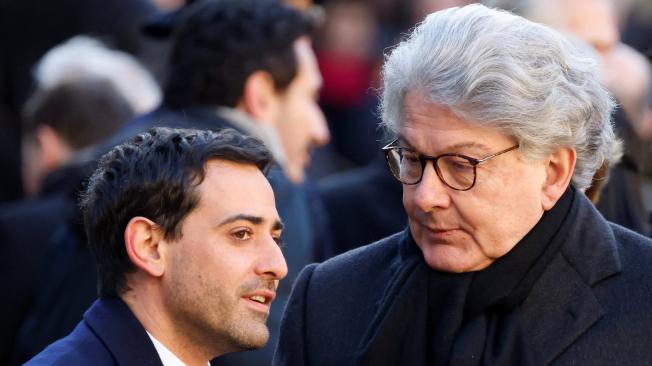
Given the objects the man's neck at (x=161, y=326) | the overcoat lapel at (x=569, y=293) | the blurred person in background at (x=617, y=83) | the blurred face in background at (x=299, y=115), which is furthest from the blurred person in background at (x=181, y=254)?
the blurred face in background at (x=299, y=115)

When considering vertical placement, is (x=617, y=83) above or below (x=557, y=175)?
below

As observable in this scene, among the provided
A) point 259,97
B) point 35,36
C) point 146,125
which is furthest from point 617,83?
point 35,36

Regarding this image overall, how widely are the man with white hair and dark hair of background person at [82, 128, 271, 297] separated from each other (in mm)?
546

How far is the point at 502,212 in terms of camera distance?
369 cm

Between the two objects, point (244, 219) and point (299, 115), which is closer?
point (244, 219)

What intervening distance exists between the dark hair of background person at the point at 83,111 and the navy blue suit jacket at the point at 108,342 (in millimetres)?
2612

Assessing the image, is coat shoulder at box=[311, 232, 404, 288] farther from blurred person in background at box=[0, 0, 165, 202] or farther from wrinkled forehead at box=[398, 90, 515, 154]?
blurred person in background at box=[0, 0, 165, 202]

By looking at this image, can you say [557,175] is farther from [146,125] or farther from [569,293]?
[146,125]

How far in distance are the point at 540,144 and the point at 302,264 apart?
1.88m

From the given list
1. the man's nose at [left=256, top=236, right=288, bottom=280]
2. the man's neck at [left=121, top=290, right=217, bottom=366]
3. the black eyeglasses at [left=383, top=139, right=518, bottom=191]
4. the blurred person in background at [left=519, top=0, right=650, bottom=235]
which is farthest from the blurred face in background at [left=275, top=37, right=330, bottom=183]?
the black eyeglasses at [left=383, top=139, right=518, bottom=191]

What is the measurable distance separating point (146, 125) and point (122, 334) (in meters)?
1.85

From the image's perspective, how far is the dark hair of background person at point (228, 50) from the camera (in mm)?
5770

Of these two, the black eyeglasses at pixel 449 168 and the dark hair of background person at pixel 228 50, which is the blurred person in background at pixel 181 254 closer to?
the black eyeglasses at pixel 449 168

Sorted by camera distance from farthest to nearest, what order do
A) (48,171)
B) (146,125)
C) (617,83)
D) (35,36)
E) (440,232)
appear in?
(35,36)
(48,171)
(617,83)
(146,125)
(440,232)
